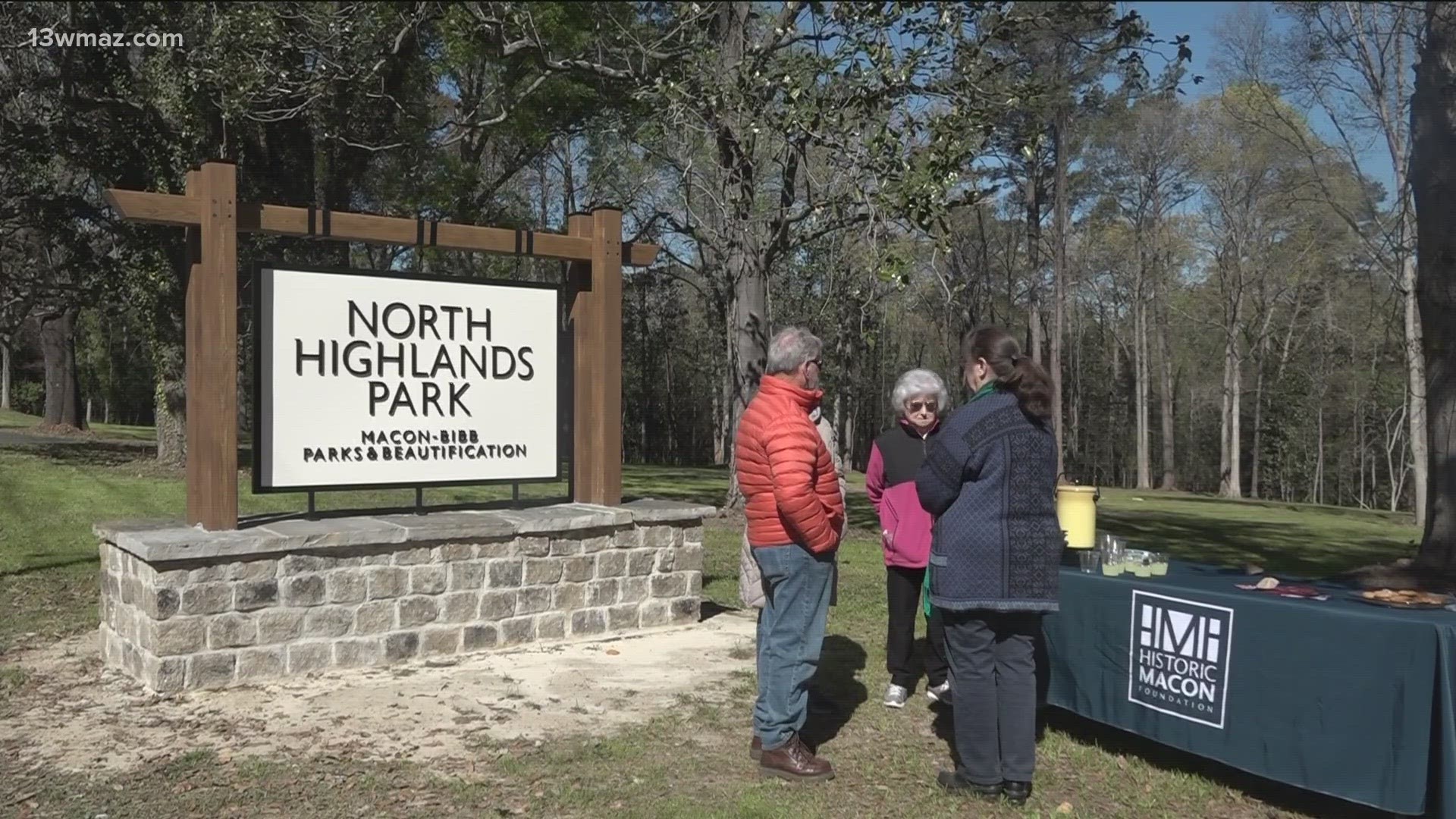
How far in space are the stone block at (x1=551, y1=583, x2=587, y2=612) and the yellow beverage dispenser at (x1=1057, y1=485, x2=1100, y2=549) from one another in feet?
10.2

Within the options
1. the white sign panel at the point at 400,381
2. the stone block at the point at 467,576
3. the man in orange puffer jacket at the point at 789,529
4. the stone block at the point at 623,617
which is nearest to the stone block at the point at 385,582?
the stone block at the point at 467,576

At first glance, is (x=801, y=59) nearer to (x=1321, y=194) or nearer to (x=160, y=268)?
(x=160, y=268)

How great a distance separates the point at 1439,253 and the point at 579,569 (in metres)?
6.87

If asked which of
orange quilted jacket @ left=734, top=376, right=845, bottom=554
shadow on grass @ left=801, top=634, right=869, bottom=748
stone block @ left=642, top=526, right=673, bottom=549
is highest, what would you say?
orange quilted jacket @ left=734, top=376, right=845, bottom=554

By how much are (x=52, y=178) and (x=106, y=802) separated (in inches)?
605

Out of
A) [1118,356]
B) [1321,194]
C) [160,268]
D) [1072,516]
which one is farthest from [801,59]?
[1118,356]

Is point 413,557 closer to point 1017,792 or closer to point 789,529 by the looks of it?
point 789,529

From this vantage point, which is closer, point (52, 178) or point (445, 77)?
point (52, 178)

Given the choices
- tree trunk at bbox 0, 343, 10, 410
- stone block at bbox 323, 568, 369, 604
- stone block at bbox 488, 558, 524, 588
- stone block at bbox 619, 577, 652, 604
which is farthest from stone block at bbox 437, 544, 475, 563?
tree trunk at bbox 0, 343, 10, 410

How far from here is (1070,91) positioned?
25734 millimetres

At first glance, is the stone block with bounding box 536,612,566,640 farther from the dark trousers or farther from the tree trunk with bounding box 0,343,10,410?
the tree trunk with bounding box 0,343,10,410

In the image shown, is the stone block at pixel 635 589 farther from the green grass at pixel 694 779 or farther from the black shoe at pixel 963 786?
the black shoe at pixel 963 786

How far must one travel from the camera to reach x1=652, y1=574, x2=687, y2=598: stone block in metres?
7.45

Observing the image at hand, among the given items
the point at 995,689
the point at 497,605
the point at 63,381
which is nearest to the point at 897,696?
the point at 995,689
